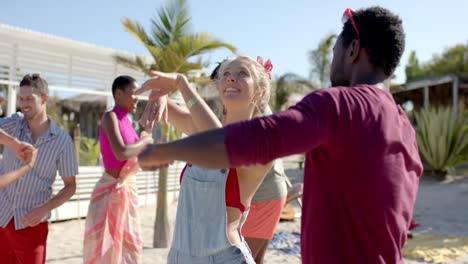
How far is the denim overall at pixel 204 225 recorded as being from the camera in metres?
2.03

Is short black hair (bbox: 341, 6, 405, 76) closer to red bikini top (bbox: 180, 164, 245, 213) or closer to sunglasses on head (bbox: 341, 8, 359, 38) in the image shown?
sunglasses on head (bbox: 341, 8, 359, 38)

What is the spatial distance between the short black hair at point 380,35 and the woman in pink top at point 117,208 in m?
2.96

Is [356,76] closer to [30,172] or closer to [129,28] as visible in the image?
[30,172]

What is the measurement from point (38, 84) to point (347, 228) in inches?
99.9

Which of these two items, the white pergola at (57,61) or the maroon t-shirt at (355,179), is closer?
the maroon t-shirt at (355,179)

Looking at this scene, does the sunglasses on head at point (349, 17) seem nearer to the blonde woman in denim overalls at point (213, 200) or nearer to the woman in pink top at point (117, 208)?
the blonde woman in denim overalls at point (213, 200)

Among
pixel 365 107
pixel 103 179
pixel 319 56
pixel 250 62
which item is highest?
pixel 319 56

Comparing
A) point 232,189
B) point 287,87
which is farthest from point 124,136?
point 287,87

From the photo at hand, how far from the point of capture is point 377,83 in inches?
56.4

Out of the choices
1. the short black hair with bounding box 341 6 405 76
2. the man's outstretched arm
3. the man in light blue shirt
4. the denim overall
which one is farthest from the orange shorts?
the man's outstretched arm

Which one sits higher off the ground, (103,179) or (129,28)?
(129,28)

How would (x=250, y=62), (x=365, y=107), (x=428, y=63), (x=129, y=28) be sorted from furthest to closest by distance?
(x=428, y=63), (x=129, y=28), (x=250, y=62), (x=365, y=107)

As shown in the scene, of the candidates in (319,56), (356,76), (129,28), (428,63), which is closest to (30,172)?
(356,76)

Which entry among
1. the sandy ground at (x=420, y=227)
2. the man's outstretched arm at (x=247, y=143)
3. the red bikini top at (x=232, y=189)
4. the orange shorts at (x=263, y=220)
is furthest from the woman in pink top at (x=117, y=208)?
the man's outstretched arm at (x=247, y=143)
